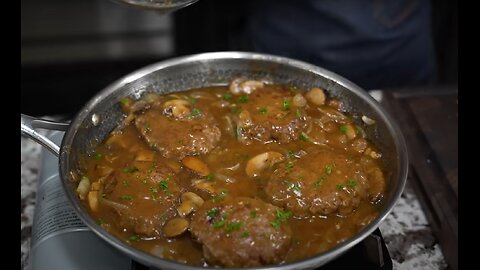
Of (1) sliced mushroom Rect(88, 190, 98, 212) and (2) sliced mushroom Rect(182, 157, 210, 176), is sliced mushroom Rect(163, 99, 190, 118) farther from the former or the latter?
(1) sliced mushroom Rect(88, 190, 98, 212)

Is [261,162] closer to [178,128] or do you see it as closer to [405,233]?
[178,128]

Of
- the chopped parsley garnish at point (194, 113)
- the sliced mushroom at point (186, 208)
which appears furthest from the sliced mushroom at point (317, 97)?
the sliced mushroom at point (186, 208)

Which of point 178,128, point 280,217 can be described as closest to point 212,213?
point 280,217

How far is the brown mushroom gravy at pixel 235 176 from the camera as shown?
1647mm

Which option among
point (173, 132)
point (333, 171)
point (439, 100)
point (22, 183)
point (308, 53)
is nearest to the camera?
point (333, 171)

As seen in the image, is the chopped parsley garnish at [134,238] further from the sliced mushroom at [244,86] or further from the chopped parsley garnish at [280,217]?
the sliced mushroom at [244,86]

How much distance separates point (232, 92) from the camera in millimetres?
2186

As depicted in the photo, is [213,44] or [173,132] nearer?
[173,132]

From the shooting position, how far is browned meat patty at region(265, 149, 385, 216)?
1.74 m

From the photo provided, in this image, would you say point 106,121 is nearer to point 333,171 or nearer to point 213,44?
point 333,171

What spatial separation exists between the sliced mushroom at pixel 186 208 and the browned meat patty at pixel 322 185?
221 mm

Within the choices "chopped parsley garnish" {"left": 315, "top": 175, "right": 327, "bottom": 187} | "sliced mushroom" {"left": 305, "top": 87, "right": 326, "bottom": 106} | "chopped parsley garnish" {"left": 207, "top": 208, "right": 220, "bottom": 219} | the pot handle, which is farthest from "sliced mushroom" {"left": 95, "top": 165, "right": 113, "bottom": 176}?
"sliced mushroom" {"left": 305, "top": 87, "right": 326, "bottom": 106}

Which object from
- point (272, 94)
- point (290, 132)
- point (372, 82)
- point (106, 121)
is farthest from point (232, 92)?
point (372, 82)

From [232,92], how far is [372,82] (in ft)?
4.12
